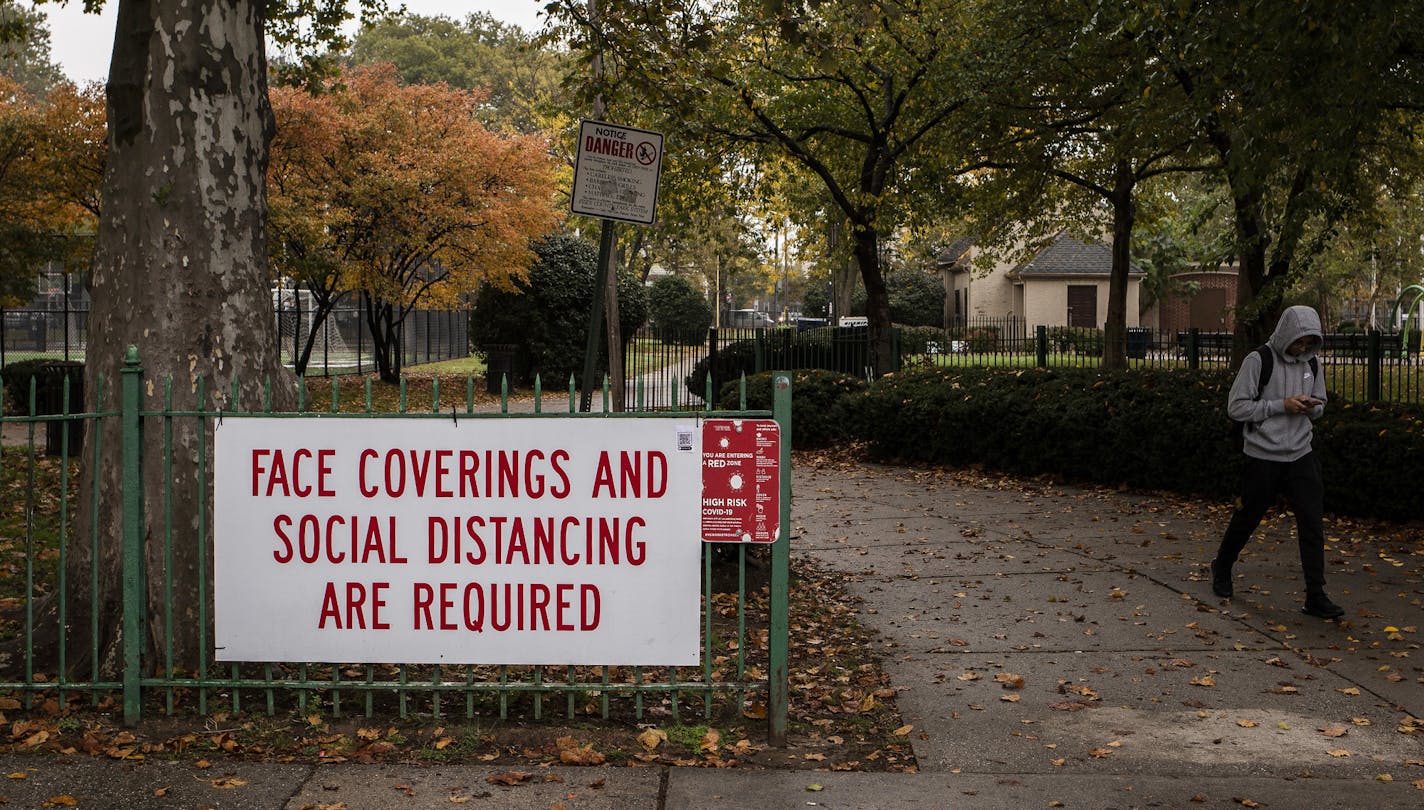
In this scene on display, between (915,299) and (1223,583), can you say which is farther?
(915,299)

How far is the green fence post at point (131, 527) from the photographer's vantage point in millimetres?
5121

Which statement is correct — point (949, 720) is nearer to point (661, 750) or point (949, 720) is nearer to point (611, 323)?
point (661, 750)

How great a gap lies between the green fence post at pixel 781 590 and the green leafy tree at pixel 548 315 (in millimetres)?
22294

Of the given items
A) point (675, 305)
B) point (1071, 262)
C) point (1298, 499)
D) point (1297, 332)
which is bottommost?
point (1298, 499)

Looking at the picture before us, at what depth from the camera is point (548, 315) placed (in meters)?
27.8

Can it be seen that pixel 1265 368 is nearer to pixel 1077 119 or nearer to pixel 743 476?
pixel 743 476

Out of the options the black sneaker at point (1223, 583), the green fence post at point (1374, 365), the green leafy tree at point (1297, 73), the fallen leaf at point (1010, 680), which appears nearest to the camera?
the fallen leaf at point (1010, 680)

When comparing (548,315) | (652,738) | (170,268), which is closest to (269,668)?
(652,738)

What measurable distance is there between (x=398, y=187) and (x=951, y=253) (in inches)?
1483

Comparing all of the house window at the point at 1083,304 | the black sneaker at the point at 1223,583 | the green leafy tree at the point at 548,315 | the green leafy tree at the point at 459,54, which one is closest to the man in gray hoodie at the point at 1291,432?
the black sneaker at the point at 1223,583

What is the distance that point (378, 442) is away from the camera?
16.8 feet

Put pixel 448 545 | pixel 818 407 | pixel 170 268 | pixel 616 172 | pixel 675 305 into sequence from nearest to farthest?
Answer: pixel 448 545
pixel 170 268
pixel 616 172
pixel 818 407
pixel 675 305

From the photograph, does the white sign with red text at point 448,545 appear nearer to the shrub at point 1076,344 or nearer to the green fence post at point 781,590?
the green fence post at point 781,590

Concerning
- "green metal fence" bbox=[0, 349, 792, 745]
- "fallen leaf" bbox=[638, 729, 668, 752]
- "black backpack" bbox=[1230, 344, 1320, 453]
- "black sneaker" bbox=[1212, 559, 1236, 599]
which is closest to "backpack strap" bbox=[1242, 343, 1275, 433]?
"black backpack" bbox=[1230, 344, 1320, 453]
